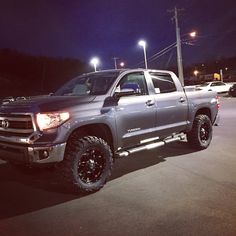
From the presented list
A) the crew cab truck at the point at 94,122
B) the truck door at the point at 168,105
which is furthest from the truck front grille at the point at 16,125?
the truck door at the point at 168,105

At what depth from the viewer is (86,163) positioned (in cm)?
605

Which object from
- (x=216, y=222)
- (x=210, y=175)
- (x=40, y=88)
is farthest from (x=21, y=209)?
(x=40, y=88)

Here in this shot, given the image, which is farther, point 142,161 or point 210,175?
point 142,161

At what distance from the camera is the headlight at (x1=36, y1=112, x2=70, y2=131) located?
5.57m

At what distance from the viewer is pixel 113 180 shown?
21.8 ft

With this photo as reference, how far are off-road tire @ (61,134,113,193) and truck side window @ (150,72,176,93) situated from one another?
6.70ft

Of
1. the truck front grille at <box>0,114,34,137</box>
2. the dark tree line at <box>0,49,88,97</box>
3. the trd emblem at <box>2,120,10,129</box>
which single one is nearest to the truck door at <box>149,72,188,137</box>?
the truck front grille at <box>0,114,34,137</box>

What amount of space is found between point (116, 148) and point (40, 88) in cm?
6704

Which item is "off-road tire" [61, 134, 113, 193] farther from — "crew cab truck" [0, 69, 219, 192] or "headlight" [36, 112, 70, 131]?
"headlight" [36, 112, 70, 131]

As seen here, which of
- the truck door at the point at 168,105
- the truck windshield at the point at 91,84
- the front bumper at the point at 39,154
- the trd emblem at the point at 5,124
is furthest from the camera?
the truck door at the point at 168,105

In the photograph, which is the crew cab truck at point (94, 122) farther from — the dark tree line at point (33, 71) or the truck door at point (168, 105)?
the dark tree line at point (33, 71)

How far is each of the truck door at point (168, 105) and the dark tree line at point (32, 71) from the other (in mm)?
60948

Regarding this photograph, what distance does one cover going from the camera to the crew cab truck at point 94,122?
5.59 meters

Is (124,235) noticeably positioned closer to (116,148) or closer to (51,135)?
(51,135)
